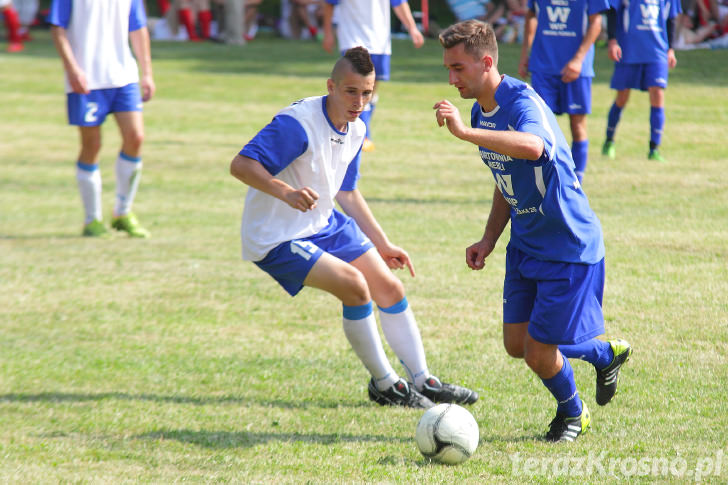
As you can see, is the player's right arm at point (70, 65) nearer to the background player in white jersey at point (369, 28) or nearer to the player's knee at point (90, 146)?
the player's knee at point (90, 146)

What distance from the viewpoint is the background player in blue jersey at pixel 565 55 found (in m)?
8.20

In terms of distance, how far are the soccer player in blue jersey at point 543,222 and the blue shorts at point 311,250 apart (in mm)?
846

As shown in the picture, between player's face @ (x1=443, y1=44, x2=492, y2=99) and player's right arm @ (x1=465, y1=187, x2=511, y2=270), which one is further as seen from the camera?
player's right arm @ (x1=465, y1=187, x2=511, y2=270)

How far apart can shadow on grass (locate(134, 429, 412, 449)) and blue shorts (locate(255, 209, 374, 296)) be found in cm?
68

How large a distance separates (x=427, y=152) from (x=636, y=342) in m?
6.33

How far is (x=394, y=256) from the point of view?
15.0 ft

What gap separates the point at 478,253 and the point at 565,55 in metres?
4.65

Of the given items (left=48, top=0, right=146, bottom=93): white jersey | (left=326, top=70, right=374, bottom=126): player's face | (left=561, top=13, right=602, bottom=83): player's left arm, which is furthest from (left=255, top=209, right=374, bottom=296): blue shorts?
(left=561, top=13, right=602, bottom=83): player's left arm

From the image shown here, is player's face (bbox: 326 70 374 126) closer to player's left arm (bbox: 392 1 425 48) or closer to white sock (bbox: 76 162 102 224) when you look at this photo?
white sock (bbox: 76 162 102 224)

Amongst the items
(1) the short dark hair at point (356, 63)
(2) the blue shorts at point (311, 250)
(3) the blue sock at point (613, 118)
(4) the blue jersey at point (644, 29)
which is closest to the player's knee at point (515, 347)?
(2) the blue shorts at point (311, 250)

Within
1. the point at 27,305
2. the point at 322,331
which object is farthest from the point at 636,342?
the point at 27,305

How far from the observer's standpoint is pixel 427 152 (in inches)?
439

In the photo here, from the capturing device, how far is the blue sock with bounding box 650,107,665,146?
984cm

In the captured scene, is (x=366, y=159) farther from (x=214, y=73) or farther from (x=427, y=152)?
(x=214, y=73)
